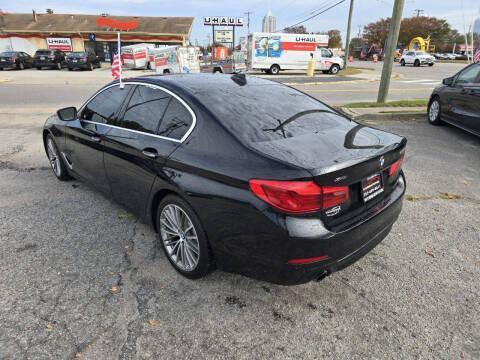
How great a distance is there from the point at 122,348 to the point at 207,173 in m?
1.23

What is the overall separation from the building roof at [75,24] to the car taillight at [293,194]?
46454 mm

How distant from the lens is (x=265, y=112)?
2930 mm

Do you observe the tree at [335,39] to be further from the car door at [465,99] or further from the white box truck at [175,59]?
the car door at [465,99]

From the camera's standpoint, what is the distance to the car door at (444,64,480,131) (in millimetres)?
6520

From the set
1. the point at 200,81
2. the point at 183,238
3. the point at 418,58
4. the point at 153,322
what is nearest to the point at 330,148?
the point at 183,238

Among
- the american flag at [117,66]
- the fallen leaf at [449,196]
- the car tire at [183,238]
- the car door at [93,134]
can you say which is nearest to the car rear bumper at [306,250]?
the car tire at [183,238]

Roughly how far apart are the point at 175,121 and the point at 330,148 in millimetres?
1233

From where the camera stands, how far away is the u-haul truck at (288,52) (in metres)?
28.7

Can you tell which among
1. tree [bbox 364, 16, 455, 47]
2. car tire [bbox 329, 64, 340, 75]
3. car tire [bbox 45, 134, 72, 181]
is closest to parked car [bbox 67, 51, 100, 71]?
car tire [bbox 329, 64, 340, 75]

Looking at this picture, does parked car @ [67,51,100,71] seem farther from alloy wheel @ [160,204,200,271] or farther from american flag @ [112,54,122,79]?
alloy wheel @ [160,204,200,271]

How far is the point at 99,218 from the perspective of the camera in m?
3.91

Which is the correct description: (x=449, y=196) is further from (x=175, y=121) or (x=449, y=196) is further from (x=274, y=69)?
(x=274, y=69)

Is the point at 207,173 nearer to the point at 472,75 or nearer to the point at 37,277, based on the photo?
the point at 37,277

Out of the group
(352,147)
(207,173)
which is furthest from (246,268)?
(352,147)
